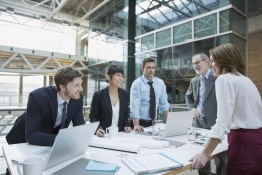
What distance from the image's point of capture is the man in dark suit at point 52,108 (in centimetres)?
160

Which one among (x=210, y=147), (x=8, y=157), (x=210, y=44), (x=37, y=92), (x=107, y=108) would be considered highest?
(x=210, y=44)

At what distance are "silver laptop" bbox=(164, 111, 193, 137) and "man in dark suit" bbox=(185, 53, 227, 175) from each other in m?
0.45

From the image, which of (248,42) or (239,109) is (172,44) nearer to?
(248,42)

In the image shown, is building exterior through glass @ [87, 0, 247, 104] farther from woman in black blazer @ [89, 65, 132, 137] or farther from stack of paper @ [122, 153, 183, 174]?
stack of paper @ [122, 153, 183, 174]

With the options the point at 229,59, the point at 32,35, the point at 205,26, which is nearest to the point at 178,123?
the point at 229,59

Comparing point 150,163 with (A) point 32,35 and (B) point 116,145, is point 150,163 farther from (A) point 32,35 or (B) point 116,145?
(A) point 32,35

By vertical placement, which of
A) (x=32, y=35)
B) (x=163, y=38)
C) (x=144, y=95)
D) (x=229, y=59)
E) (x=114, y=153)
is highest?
(x=32, y=35)

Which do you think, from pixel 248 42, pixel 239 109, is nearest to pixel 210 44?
pixel 248 42

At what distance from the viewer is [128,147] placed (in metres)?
1.43

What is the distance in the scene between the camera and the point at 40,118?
5.33ft

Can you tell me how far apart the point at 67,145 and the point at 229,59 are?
1.20 m

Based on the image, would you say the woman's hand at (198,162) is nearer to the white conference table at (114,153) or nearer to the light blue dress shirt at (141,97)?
the white conference table at (114,153)

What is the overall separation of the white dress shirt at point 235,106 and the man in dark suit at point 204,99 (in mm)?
1135

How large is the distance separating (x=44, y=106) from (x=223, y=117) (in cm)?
139
